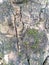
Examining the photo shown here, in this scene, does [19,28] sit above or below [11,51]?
above

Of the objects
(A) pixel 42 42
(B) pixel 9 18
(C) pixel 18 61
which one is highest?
(B) pixel 9 18

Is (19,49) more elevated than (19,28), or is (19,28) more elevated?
(19,28)

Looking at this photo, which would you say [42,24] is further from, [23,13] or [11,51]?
[11,51]

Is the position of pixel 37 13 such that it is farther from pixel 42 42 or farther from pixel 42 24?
pixel 42 42

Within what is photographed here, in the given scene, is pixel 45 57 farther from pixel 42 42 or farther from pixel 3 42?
pixel 3 42

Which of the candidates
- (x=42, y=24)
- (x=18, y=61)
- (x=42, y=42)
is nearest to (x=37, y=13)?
(x=42, y=24)

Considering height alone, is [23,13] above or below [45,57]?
above

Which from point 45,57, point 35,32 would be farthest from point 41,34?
point 45,57
